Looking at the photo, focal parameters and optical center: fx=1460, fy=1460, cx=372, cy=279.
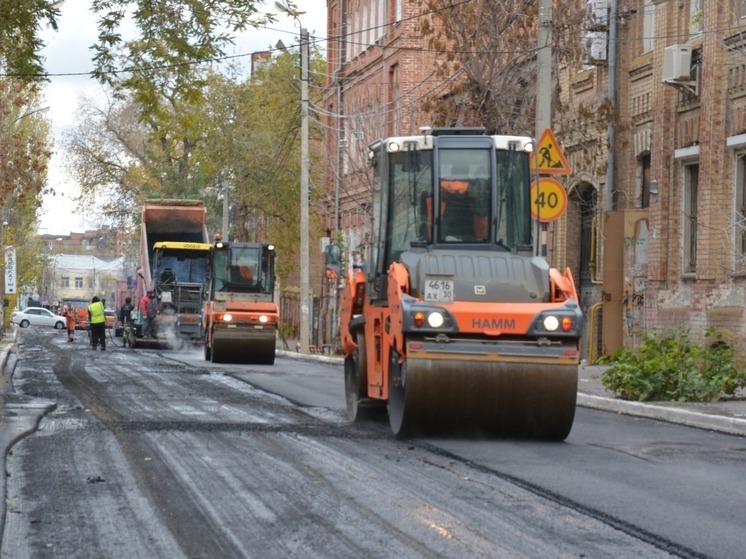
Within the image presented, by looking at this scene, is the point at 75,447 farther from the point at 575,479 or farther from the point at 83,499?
the point at 575,479

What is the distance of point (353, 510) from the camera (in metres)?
8.85

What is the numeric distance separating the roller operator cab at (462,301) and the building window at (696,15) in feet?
37.4

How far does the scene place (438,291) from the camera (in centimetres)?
1305

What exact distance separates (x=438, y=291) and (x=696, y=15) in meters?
13.3

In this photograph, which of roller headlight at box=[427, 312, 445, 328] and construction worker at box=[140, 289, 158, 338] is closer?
roller headlight at box=[427, 312, 445, 328]

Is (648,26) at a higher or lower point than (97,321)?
higher

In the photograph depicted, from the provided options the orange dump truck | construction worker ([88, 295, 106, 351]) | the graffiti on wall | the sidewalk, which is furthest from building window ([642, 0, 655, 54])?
construction worker ([88, 295, 106, 351])

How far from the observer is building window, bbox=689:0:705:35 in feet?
81.8

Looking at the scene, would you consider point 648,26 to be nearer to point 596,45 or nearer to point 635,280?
point 596,45

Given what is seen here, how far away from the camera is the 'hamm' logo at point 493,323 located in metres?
12.9

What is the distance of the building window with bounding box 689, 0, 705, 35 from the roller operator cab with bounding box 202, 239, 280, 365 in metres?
11.4

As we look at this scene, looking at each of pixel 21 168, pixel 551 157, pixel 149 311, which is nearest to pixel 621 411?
pixel 551 157

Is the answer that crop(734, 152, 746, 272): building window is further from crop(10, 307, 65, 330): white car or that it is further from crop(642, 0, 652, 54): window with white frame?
crop(10, 307, 65, 330): white car

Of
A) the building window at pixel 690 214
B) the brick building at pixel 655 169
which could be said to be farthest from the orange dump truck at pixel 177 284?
the building window at pixel 690 214
